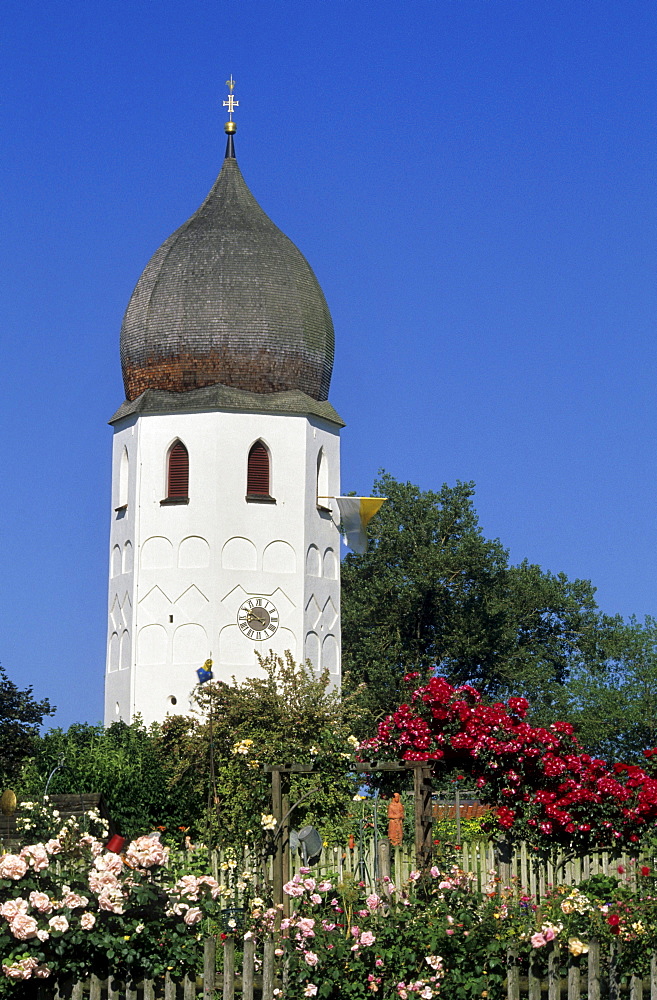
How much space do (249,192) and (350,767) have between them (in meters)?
32.7

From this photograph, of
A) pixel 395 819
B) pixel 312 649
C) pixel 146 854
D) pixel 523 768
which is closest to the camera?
pixel 146 854

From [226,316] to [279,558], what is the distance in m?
6.75

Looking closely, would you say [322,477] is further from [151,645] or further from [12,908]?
[12,908]

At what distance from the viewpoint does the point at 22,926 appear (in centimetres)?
1125

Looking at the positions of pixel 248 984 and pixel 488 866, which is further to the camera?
pixel 488 866

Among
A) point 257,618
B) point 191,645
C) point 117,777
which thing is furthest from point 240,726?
point 257,618

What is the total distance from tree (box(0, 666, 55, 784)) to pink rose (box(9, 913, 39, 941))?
30075mm

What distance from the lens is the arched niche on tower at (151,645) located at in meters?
46.7

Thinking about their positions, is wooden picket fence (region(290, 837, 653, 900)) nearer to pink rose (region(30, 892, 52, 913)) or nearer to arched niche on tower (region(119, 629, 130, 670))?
pink rose (region(30, 892, 52, 913))

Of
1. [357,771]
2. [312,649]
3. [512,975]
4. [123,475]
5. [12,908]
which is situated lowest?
[512,975]

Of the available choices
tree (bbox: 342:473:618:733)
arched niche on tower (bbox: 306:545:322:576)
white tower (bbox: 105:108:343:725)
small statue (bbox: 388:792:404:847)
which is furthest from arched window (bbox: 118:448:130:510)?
small statue (bbox: 388:792:404:847)

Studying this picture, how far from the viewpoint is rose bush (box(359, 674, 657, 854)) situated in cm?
2092

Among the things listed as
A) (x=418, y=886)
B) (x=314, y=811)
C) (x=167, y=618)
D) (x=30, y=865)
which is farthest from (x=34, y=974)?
(x=167, y=618)

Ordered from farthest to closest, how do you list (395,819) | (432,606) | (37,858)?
(432,606) → (395,819) → (37,858)
